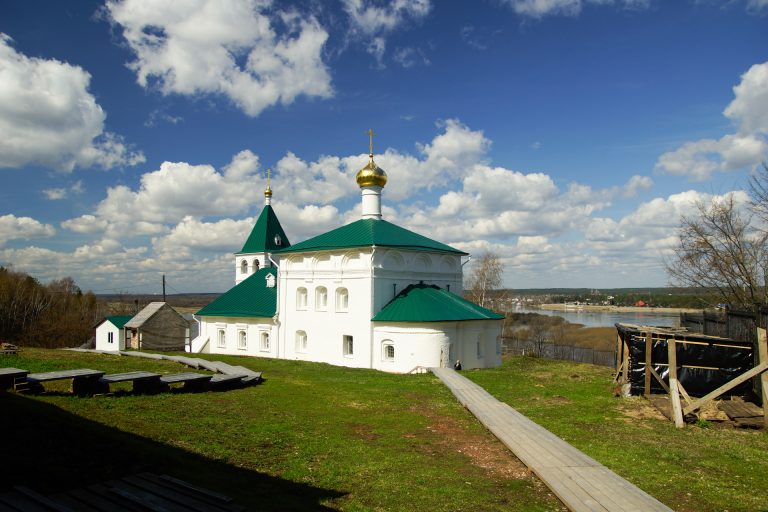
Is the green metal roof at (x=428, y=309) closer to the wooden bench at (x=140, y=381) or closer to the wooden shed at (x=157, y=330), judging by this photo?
the wooden bench at (x=140, y=381)

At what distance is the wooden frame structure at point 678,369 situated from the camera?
9297 mm

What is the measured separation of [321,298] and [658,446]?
55.1 feet

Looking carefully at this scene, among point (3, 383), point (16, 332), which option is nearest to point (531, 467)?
point (3, 383)

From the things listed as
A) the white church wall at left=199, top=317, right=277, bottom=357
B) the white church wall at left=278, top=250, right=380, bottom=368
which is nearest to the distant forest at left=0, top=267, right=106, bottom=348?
the white church wall at left=199, top=317, right=277, bottom=357

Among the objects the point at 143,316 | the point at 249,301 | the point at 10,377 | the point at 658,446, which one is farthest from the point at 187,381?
the point at 143,316

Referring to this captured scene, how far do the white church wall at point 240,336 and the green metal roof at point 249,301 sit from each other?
1.18 ft

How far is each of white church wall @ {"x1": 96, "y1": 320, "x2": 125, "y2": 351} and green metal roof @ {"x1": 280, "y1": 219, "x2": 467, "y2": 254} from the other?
20574 millimetres

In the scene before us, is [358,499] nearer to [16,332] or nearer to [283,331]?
[283,331]

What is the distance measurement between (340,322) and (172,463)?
16.3 meters

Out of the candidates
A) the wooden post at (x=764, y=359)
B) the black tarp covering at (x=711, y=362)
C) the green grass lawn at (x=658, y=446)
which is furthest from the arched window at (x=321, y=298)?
the wooden post at (x=764, y=359)

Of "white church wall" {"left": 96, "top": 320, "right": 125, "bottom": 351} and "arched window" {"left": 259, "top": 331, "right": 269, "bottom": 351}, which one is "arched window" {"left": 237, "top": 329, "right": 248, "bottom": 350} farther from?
"white church wall" {"left": 96, "top": 320, "right": 125, "bottom": 351}

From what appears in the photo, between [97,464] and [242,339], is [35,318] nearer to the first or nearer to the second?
[242,339]

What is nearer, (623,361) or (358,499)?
(358,499)

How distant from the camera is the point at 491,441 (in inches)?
325
